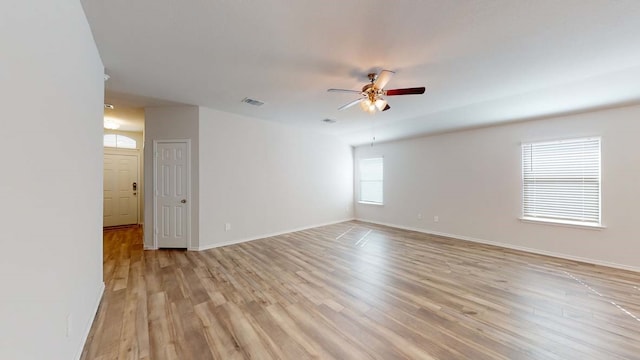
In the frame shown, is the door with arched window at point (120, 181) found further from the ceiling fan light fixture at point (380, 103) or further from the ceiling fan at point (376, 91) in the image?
the ceiling fan light fixture at point (380, 103)

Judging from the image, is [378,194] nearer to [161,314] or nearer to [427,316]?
[427,316]

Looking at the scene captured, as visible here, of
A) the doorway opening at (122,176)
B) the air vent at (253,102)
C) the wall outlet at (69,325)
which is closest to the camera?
the wall outlet at (69,325)

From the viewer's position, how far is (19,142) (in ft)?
3.36

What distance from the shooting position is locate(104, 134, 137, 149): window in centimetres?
621

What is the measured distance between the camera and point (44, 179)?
4.13ft

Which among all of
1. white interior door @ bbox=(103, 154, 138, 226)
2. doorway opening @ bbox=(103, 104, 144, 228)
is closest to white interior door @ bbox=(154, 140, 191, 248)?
doorway opening @ bbox=(103, 104, 144, 228)

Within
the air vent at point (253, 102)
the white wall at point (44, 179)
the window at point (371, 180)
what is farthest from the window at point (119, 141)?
the window at point (371, 180)

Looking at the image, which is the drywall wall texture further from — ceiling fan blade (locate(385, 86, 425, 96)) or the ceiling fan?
ceiling fan blade (locate(385, 86, 425, 96))

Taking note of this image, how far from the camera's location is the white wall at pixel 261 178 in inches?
175

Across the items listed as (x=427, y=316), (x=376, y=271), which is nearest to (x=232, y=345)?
(x=427, y=316)

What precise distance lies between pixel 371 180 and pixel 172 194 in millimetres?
5075

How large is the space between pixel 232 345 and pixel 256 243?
2.93 m

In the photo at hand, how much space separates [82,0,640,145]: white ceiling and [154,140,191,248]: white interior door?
Answer: 0.89 metres

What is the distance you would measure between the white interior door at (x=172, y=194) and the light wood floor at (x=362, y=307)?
354 mm
